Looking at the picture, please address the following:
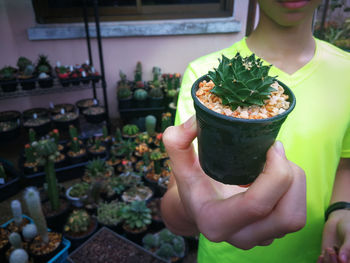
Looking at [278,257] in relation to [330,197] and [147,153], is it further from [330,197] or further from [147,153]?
[147,153]

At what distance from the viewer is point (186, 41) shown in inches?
182

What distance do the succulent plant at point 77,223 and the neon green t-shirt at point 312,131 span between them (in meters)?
1.72

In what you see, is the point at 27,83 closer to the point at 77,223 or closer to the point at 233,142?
the point at 77,223

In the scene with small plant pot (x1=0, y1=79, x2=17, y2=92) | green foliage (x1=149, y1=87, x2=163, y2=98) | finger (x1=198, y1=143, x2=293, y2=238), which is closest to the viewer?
finger (x1=198, y1=143, x2=293, y2=238)

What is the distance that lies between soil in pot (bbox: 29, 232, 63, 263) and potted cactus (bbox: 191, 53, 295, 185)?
200 centimetres

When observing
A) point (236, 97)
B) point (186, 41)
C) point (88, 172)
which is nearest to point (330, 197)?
point (236, 97)

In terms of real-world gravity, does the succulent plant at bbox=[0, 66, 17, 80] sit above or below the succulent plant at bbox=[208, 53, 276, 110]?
below

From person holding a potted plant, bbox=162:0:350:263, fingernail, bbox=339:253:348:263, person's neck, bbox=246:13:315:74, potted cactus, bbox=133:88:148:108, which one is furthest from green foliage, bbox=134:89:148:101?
fingernail, bbox=339:253:348:263

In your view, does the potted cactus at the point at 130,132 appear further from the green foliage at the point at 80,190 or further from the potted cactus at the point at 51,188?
the potted cactus at the point at 51,188

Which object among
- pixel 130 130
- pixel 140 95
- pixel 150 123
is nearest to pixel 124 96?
pixel 140 95

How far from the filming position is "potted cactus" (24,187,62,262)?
215cm

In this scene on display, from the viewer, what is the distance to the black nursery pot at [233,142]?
700mm

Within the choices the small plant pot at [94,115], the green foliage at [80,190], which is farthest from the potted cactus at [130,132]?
the green foliage at [80,190]

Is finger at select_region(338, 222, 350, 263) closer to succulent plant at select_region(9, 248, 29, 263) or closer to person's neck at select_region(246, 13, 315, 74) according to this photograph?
person's neck at select_region(246, 13, 315, 74)
